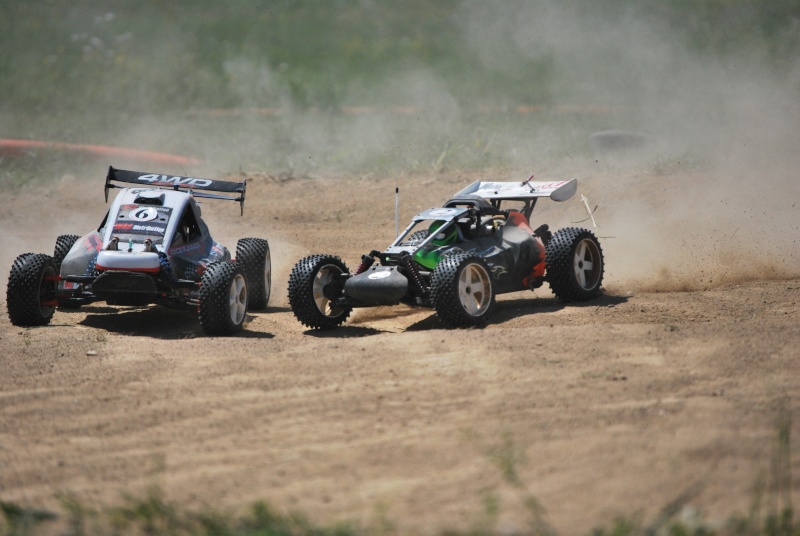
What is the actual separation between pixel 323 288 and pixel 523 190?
2.80 meters

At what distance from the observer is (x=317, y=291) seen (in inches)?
426

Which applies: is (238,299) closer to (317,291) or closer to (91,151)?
(317,291)

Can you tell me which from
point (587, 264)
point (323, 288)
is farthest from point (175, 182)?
point (587, 264)

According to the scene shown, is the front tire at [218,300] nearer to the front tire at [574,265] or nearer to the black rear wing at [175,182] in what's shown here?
the black rear wing at [175,182]

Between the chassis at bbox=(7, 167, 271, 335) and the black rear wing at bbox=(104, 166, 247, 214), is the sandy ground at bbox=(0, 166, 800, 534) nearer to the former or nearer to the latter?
the chassis at bbox=(7, 167, 271, 335)

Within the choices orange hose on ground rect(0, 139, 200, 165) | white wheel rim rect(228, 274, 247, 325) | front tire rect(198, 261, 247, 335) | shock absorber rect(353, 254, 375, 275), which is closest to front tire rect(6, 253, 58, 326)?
front tire rect(198, 261, 247, 335)

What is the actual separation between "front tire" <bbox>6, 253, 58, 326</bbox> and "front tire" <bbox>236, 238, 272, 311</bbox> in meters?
2.32

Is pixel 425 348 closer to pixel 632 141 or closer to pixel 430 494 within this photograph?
pixel 430 494

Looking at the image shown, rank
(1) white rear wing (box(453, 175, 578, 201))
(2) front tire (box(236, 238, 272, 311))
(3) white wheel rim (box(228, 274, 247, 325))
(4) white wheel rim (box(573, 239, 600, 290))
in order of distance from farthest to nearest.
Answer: (2) front tire (box(236, 238, 272, 311))
(1) white rear wing (box(453, 175, 578, 201))
(4) white wheel rim (box(573, 239, 600, 290))
(3) white wheel rim (box(228, 274, 247, 325))

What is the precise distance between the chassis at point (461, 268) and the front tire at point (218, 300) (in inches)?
25.1

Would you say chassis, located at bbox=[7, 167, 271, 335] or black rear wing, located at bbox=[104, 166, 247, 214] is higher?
black rear wing, located at bbox=[104, 166, 247, 214]

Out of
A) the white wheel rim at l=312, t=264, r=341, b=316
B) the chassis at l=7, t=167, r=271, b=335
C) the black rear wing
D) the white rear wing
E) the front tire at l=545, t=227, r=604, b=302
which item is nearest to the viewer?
the chassis at l=7, t=167, r=271, b=335

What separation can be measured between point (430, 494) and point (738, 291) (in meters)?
7.25

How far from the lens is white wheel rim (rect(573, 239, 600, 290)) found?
11.6m
